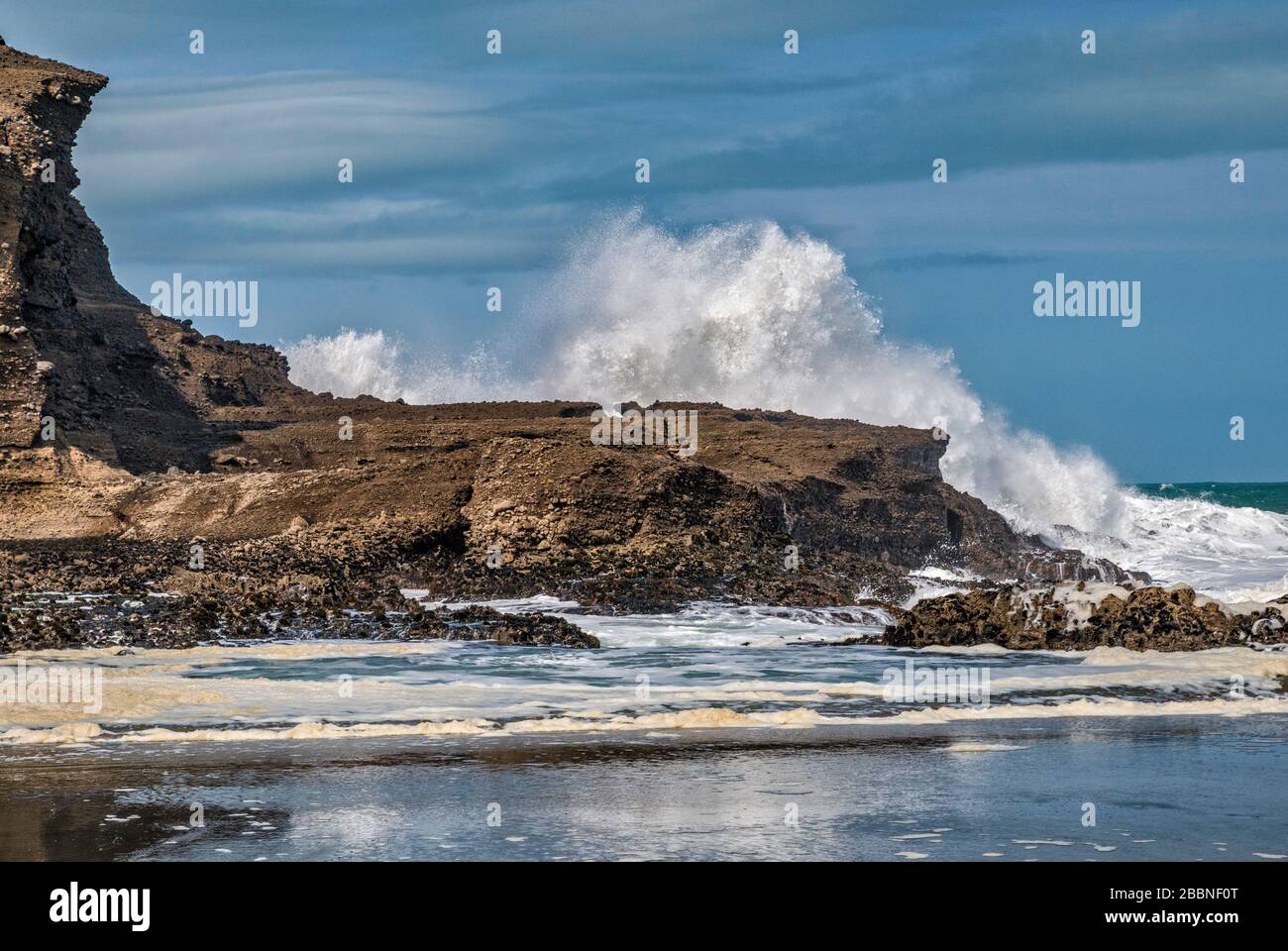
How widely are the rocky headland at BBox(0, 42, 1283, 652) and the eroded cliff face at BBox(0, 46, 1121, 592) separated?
0.06 metres

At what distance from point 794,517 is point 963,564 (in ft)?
20.6

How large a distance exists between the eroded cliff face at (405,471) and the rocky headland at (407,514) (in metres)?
0.06

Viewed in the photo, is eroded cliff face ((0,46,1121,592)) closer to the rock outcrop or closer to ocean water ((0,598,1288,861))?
the rock outcrop

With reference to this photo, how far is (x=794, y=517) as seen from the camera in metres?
34.1

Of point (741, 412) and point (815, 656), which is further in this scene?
point (741, 412)

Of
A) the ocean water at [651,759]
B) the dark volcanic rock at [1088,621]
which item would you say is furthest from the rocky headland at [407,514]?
the ocean water at [651,759]

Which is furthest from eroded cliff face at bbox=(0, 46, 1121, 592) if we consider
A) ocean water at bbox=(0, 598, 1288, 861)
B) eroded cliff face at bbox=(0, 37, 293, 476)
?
ocean water at bbox=(0, 598, 1288, 861)

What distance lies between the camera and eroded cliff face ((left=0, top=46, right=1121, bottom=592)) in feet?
84.1

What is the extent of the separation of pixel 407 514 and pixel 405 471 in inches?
88.3

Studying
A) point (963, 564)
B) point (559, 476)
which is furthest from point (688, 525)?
point (963, 564)

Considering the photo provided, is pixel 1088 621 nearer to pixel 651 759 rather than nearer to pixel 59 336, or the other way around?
pixel 651 759

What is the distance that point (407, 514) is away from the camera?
2606 cm
